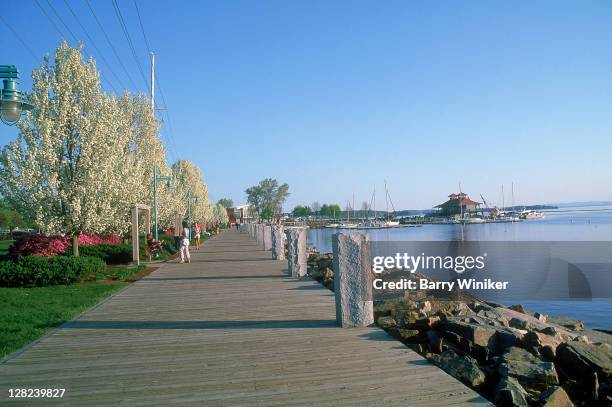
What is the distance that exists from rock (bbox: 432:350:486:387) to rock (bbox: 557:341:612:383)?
1.69 meters

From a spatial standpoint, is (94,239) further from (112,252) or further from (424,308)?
(424,308)

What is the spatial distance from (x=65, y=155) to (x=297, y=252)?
1028 centimetres

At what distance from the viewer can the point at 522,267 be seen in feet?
74.7

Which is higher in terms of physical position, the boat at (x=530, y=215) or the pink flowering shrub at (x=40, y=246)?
the boat at (x=530, y=215)

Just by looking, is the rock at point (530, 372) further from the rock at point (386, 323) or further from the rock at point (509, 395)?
the rock at point (386, 323)

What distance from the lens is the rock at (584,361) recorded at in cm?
634

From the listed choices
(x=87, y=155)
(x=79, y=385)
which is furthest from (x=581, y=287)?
(x=87, y=155)

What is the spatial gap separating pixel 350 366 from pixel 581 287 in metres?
15.2

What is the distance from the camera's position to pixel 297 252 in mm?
14312

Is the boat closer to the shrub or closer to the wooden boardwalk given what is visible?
the shrub

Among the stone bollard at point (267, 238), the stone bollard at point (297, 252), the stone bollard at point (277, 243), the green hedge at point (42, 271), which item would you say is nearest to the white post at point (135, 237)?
the green hedge at point (42, 271)

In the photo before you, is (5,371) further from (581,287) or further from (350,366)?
(581,287)

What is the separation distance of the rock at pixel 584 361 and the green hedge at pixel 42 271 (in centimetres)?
1309

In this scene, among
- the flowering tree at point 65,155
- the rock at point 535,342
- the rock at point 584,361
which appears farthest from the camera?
the flowering tree at point 65,155
